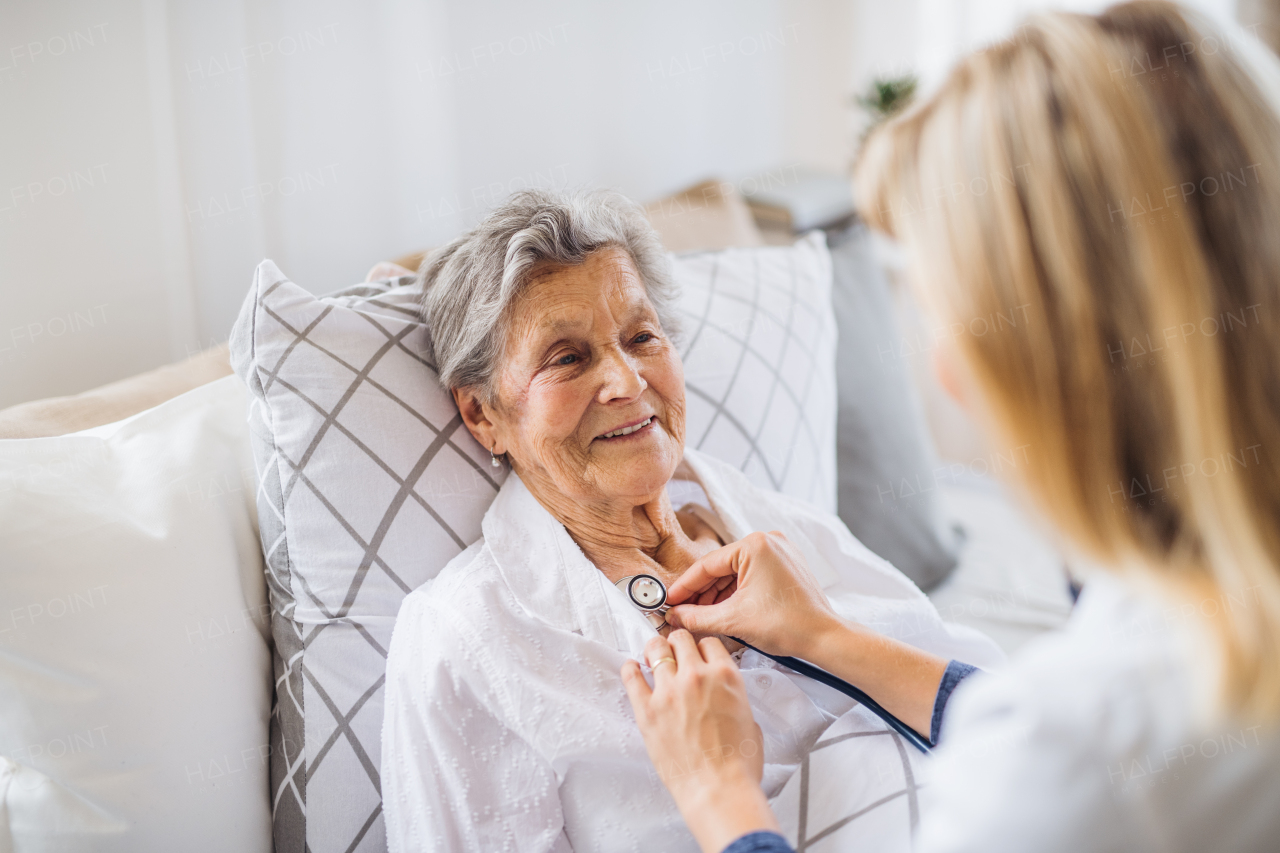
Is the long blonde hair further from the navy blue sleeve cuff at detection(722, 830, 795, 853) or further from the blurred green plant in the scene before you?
the blurred green plant

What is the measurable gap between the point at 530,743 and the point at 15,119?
1268 millimetres

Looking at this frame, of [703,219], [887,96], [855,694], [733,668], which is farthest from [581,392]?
[887,96]

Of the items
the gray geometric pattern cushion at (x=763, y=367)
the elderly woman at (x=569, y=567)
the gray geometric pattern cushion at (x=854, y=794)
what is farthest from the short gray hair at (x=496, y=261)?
the gray geometric pattern cushion at (x=854, y=794)

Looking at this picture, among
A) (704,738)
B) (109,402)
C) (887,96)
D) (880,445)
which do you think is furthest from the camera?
(887,96)

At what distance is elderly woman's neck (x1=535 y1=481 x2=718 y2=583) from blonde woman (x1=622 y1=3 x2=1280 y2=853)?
2.01 feet

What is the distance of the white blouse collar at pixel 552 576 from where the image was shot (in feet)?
3.80

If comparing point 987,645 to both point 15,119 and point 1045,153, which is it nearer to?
point 1045,153

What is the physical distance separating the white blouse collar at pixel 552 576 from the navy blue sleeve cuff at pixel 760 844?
32cm

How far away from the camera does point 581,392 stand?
4.03 ft

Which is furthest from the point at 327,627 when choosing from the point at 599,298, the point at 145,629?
the point at 599,298

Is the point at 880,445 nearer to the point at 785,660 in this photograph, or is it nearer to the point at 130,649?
the point at 785,660

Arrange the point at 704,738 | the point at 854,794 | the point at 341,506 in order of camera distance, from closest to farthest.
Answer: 1. the point at 704,738
2. the point at 854,794
3. the point at 341,506

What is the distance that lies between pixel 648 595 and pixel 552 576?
138mm

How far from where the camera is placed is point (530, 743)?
3.49 feet
